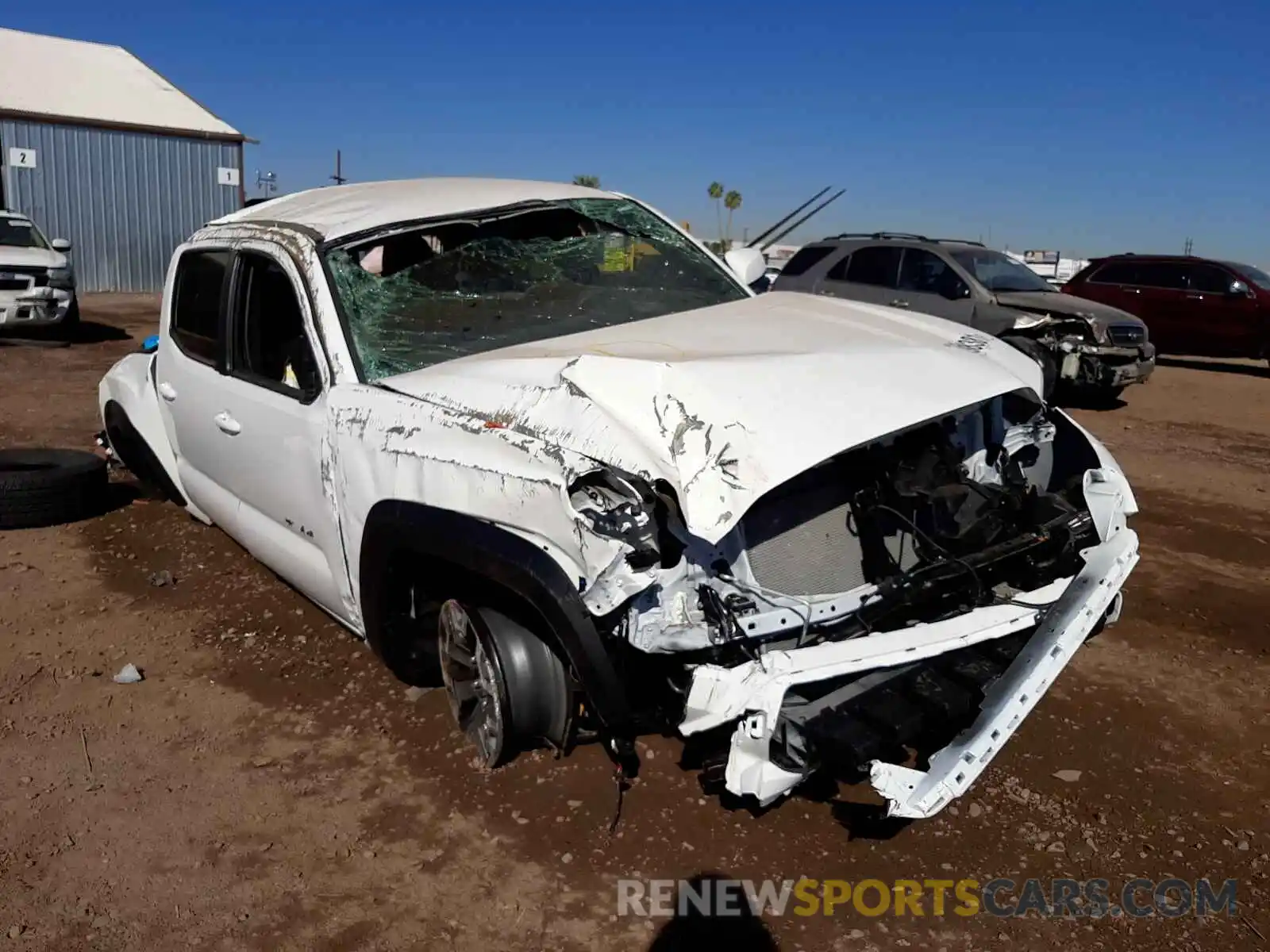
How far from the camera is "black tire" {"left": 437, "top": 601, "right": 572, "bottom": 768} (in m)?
2.92

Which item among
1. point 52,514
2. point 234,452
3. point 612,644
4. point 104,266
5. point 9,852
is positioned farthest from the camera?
point 104,266

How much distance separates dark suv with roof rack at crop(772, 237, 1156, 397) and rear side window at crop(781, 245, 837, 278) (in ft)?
0.05

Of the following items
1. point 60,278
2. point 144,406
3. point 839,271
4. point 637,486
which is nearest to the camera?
point 637,486

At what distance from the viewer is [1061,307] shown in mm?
10742

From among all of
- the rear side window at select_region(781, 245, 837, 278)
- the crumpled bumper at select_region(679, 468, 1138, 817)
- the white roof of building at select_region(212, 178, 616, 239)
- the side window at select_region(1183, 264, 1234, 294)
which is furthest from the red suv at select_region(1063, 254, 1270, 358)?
the crumpled bumper at select_region(679, 468, 1138, 817)

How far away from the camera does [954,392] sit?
10.1 ft

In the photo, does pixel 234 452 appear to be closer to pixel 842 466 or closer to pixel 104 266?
pixel 842 466

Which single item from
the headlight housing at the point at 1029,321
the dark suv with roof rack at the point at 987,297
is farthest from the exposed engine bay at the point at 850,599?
the headlight housing at the point at 1029,321

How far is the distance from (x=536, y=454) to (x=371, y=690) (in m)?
1.72

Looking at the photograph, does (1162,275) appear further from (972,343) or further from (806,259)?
(972,343)

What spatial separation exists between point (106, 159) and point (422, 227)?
Answer: 22.1 metres

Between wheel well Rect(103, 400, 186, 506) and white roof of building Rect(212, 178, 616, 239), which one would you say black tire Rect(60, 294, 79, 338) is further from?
white roof of building Rect(212, 178, 616, 239)

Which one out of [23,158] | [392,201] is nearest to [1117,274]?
[392,201]

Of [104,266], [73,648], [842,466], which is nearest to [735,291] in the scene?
[842,466]
